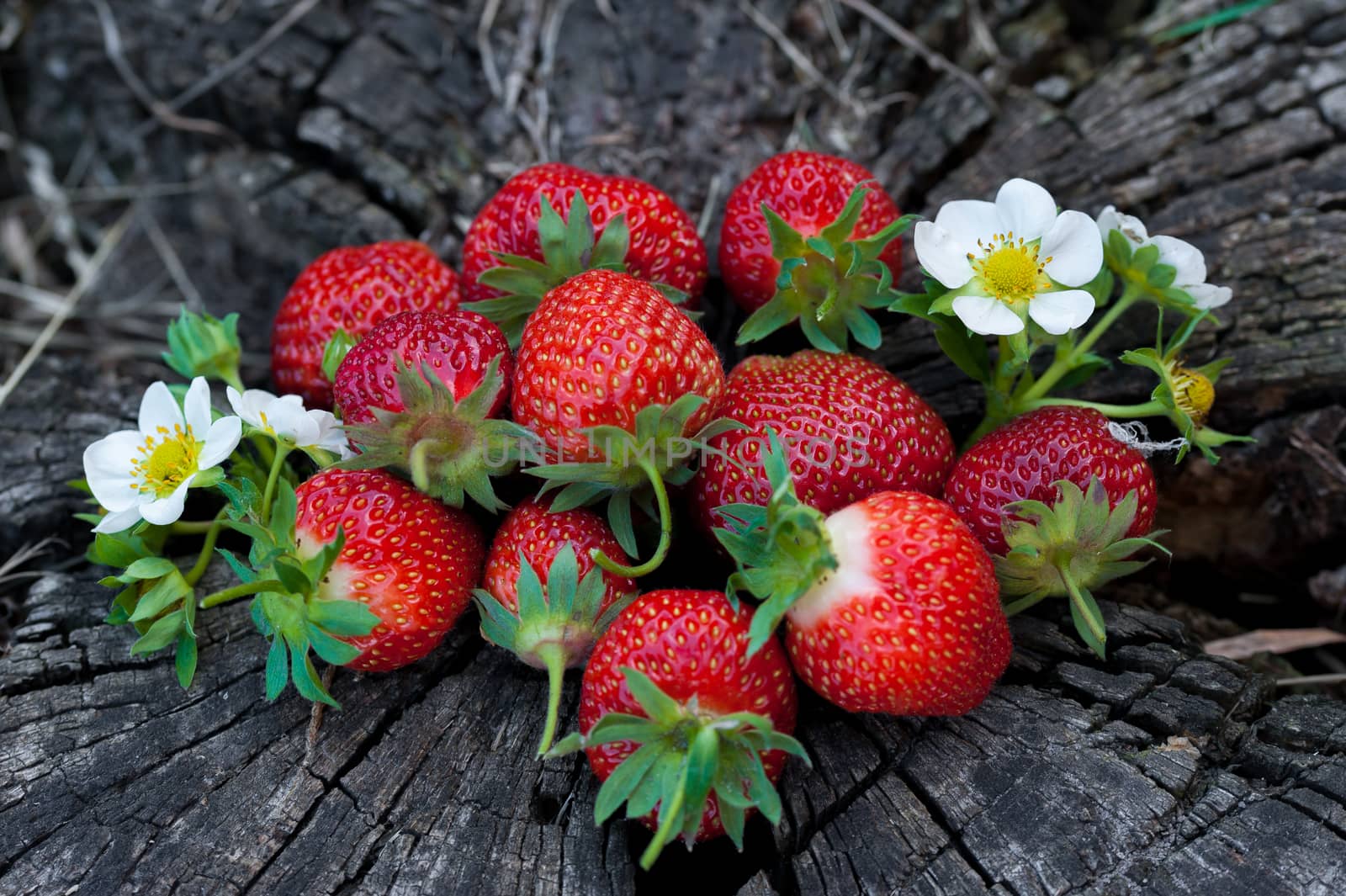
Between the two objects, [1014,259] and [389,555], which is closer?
[389,555]

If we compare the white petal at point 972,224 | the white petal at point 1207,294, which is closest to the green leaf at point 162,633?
the white petal at point 972,224

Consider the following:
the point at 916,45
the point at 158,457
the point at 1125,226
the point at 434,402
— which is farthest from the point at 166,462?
the point at 916,45

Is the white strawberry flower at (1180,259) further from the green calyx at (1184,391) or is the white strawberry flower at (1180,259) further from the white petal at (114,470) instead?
the white petal at (114,470)

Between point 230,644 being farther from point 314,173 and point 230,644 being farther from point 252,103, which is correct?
point 252,103

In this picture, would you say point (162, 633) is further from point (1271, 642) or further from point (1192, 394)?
point (1271, 642)

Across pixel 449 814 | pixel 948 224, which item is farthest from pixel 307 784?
pixel 948 224

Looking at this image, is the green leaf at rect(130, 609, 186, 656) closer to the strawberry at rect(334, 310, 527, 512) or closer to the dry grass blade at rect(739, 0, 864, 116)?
the strawberry at rect(334, 310, 527, 512)

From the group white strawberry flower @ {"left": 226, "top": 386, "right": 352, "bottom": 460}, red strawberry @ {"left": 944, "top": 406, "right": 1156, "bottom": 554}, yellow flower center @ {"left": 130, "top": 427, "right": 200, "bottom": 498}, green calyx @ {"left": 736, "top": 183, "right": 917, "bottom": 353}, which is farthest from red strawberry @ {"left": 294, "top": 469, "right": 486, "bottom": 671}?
red strawberry @ {"left": 944, "top": 406, "right": 1156, "bottom": 554}
